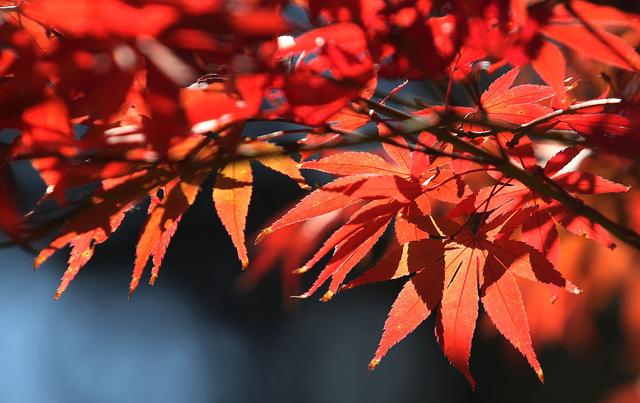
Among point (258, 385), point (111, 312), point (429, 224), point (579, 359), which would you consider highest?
point (429, 224)

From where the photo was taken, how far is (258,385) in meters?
3.89

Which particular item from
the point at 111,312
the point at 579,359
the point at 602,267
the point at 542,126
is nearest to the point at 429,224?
the point at 542,126

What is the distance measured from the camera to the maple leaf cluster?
0.45m

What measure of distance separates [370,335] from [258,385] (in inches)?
27.3

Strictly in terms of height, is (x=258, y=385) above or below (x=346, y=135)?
below

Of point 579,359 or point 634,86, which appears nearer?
point 634,86

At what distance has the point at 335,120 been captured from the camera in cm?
63

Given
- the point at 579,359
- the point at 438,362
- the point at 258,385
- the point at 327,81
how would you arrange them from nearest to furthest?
the point at 327,81 < the point at 579,359 < the point at 438,362 < the point at 258,385

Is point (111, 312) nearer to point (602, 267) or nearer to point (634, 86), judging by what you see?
point (602, 267)

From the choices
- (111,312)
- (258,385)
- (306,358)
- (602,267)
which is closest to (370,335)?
(306,358)

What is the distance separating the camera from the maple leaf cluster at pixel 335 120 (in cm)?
45

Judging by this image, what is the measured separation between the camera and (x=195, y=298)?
373 centimetres

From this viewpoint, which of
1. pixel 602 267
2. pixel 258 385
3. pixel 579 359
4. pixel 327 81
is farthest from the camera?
pixel 258 385

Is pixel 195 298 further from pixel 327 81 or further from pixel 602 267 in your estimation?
pixel 327 81
